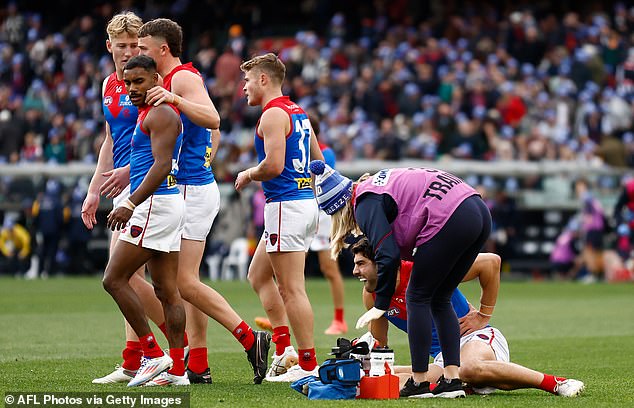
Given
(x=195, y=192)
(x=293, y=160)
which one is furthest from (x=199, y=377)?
(x=293, y=160)

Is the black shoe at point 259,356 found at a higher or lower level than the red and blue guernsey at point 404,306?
lower

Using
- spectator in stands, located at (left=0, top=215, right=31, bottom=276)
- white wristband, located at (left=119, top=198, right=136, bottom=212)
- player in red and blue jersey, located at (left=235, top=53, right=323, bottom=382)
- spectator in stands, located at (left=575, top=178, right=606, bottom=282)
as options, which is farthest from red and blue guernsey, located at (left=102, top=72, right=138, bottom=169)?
spectator in stands, located at (left=0, top=215, right=31, bottom=276)

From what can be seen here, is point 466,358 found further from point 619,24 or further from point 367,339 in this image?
point 619,24

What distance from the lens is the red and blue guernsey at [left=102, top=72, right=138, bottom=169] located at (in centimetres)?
980

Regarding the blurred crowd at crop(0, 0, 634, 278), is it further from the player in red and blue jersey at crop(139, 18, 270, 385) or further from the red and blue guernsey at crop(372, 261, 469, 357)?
the red and blue guernsey at crop(372, 261, 469, 357)

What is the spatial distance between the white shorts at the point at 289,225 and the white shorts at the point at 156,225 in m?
0.99

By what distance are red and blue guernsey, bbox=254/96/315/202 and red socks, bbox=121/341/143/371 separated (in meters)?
1.55

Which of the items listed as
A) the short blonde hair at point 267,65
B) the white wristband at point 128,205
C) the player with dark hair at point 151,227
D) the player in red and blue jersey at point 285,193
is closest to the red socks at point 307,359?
the player in red and blue jersey at point 285,193

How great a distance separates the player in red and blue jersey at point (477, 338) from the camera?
841cm

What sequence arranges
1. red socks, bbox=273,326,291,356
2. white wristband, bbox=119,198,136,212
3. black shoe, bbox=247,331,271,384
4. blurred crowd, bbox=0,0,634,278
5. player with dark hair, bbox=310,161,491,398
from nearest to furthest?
player with dark hair, bbox=310,161,491,398 → white wristband, bbox=119,198,136,212 → black shoe, bbox=247,331,271,384 → red socks, bbox=273,326,291,356 → blurred crowd, bbox=0,0,634,278

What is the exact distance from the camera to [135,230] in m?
8.91

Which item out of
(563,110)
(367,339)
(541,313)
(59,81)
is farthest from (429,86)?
(367,339)

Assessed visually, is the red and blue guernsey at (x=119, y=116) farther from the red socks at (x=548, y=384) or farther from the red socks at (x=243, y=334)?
the red socks at (x=548, y=384)

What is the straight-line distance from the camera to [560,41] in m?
31.9
